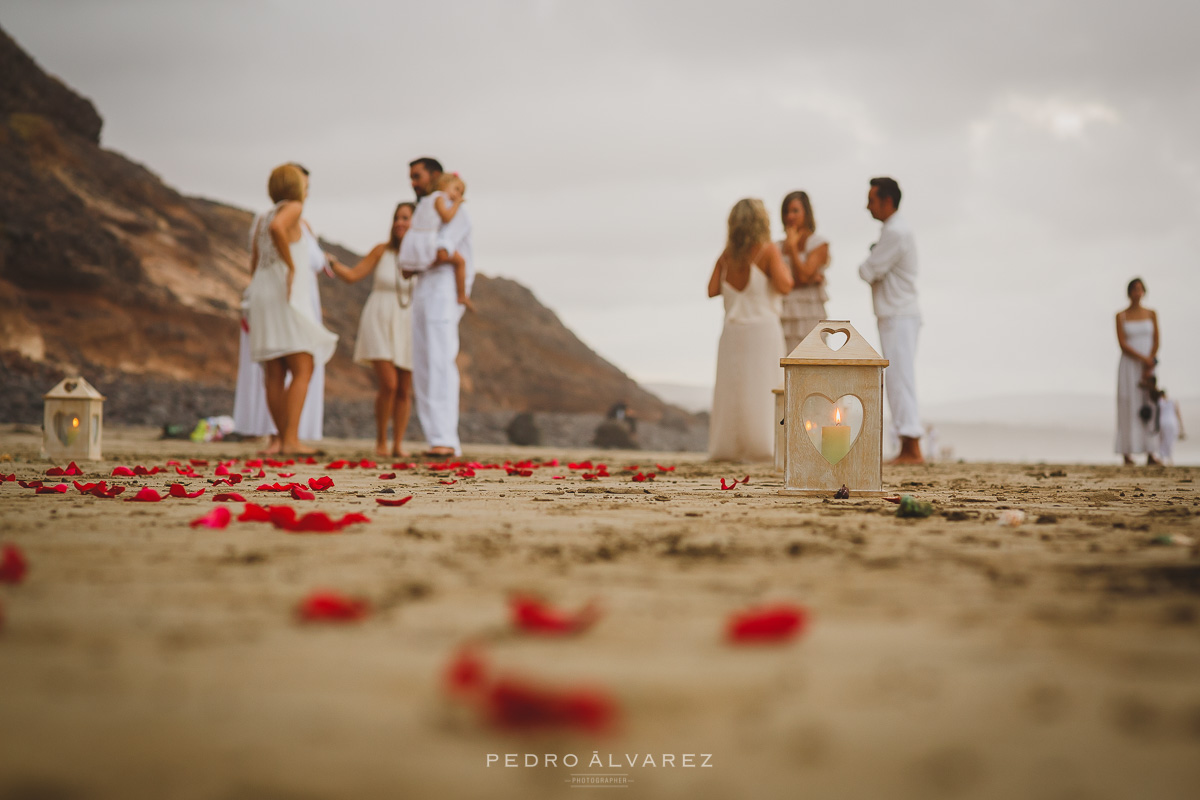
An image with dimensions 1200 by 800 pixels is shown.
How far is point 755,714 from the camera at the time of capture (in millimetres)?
1083

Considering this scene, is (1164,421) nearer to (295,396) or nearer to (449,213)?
(449,213)

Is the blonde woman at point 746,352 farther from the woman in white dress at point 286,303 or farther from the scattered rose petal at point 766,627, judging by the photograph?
the scattered rose petal at point 766,627

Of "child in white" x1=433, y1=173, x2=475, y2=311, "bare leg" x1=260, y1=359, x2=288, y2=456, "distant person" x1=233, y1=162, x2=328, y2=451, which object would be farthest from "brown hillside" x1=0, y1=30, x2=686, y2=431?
"child in white" x1=433, y1=173, x2=475, y2=311

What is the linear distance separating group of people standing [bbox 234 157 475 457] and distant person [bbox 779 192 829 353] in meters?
2.76

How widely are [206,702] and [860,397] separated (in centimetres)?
327

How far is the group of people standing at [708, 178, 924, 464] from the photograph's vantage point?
308 inches

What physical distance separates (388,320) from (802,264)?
3.60 metres

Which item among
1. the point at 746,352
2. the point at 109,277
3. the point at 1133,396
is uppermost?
the point at 109,277

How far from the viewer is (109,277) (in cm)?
2508

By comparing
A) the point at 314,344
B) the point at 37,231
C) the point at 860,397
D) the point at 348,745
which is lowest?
the point at 348,745

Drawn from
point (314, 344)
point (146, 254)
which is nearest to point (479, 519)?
point (314, 344)

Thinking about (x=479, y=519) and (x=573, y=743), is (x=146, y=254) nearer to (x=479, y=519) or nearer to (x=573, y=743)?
(x=479, y=519)

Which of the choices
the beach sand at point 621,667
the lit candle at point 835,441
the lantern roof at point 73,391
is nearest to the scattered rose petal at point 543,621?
the beach sand at point 621,667

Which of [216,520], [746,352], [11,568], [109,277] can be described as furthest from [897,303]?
[109,277]
